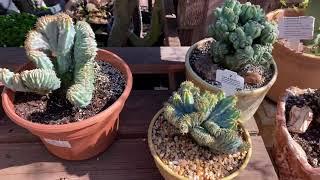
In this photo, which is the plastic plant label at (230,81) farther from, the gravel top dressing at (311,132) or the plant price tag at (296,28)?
the plant price tag at (296,28)

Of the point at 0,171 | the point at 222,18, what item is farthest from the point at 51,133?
the point at 222,18

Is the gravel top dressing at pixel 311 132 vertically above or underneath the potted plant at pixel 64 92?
underneath

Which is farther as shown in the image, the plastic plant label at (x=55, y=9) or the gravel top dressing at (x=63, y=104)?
the plastic plant label at (x=55, y=9)

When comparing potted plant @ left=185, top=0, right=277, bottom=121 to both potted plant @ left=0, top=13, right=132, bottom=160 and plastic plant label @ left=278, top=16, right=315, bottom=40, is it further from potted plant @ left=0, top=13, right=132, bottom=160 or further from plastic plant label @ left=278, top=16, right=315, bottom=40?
potted plant @ left=0, top=13, right=132, bottom=160

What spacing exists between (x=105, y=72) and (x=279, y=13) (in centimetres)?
90

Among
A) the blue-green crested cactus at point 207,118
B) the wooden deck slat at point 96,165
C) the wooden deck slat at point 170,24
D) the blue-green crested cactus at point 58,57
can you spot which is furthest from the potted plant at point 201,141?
the wooden deck slat at point 170,24

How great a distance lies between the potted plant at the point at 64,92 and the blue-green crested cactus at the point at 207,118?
0.19m

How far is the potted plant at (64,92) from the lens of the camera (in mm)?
1158

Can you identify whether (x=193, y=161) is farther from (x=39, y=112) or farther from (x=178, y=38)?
(x=178, y=38)

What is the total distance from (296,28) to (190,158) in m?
0.75

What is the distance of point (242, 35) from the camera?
1.27m

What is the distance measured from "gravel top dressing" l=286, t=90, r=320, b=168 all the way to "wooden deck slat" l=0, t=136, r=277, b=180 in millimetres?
156

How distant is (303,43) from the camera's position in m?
1.71

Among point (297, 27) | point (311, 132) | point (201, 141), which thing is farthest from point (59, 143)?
point (297, 27)
